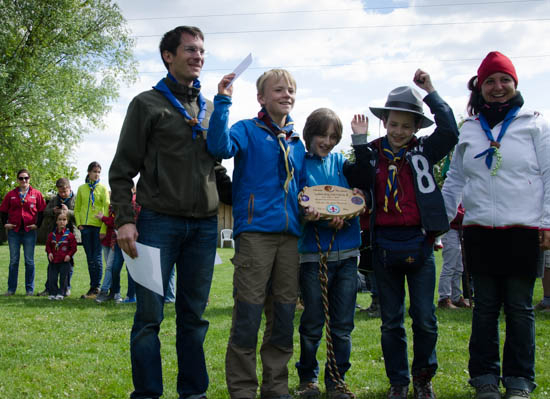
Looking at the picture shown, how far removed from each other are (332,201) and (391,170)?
18.7 inches

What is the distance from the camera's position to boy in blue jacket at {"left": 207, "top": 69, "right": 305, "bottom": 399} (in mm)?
3371

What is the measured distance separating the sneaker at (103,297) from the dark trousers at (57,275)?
2.40ft

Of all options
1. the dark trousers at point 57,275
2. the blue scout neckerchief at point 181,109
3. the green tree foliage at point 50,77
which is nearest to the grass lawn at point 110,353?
the dark trousers at point 57,275

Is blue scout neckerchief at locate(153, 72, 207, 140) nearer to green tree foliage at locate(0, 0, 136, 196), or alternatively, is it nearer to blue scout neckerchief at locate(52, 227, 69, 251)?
blue scout neckerchief at locate(52, 227, 69, 251)

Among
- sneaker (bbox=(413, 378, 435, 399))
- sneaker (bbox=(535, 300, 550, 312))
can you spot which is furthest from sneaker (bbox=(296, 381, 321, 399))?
sneaker (bbox=(535, 300, 550, 312))

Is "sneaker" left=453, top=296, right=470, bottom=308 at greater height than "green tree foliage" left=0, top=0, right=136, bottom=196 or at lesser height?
lesser

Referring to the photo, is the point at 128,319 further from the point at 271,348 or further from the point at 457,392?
the point at 457,392

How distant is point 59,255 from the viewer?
902 centimetres

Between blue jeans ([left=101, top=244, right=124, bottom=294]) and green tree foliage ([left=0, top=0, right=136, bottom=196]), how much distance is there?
54.8ft

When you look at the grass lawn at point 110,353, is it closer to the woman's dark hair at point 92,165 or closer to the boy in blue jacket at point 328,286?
the boy in blue jacket at point 328,286

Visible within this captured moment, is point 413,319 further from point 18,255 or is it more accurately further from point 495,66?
point 18,255

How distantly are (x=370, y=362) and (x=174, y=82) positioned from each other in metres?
2.88

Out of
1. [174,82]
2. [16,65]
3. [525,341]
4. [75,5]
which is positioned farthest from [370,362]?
[75,5]

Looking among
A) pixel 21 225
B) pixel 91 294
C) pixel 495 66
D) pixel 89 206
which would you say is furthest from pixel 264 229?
pixel 21 225
